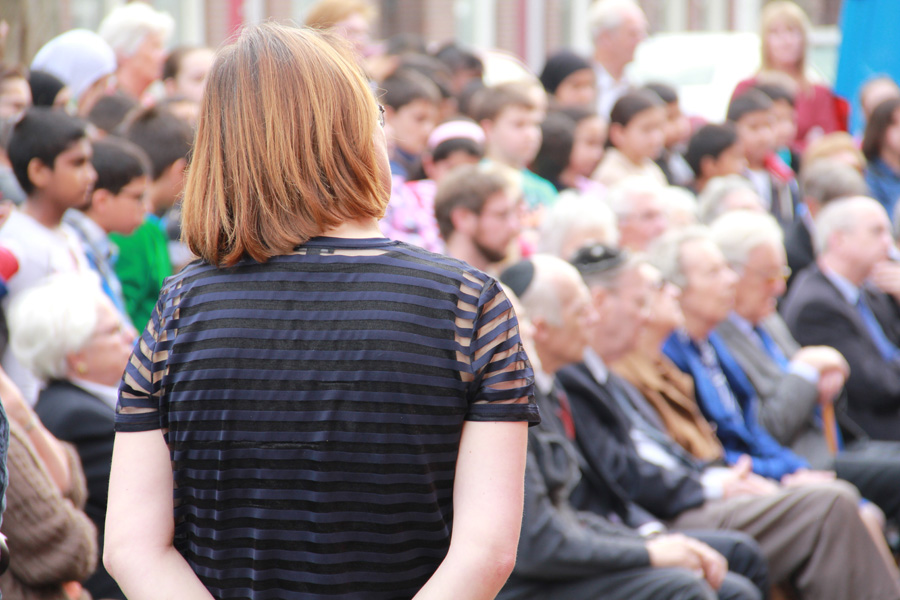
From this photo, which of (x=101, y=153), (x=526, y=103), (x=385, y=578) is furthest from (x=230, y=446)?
(x=526, y=103)

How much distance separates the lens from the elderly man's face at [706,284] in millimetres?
4910

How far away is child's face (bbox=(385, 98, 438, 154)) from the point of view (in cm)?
634

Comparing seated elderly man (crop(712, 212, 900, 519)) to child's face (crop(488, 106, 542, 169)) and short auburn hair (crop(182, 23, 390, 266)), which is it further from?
short auburn hair (crop(182, 23, 390, 266))

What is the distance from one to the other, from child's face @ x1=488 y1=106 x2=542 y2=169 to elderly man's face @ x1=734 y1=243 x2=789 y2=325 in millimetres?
A: 1570

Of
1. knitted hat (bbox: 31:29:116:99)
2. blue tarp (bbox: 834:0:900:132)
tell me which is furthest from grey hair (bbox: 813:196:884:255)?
knitted hat (bbox: 31:29:116:99)

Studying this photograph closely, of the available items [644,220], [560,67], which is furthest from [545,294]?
[560,67]

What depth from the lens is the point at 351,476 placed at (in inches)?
59.9

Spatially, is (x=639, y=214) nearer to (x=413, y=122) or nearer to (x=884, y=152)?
(x=413, y=122)

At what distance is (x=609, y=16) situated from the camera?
27.6 feet

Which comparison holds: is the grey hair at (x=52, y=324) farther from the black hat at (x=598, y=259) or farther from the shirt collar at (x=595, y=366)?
the black hat at (x=598, y=259)

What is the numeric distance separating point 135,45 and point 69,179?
2.88 m

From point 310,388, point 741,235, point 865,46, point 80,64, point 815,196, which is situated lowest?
point 815,196

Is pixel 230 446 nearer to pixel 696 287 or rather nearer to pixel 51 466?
pixel 51 466

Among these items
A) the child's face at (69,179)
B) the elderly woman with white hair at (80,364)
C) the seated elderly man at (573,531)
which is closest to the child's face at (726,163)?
the seated elderly man at (573,531)
